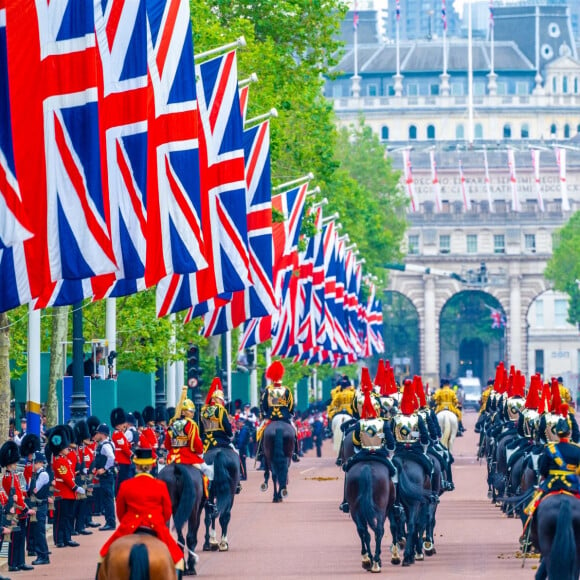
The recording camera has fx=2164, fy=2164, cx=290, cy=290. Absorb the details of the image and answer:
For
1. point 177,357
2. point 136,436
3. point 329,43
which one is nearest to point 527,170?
point 329,43

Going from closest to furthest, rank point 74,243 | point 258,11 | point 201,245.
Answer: point 74,243 → point 201,245 → point 258,11

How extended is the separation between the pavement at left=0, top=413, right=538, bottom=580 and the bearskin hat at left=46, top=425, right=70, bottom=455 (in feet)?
5.09

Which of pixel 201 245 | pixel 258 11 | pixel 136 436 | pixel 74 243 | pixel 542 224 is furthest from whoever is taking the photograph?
pixel 542 224

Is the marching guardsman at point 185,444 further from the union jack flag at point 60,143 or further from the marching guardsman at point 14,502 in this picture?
the union jack flag at point 60,143

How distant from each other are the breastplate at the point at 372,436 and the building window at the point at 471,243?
14811 centimetres

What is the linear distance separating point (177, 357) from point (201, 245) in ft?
58.2

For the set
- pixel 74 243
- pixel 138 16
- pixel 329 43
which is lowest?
pixel 74 243

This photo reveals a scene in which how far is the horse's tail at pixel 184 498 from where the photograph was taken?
28859 mm

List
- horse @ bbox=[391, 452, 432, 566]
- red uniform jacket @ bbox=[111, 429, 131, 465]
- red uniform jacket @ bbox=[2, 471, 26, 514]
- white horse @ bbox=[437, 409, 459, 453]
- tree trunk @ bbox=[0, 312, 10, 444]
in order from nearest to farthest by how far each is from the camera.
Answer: red uniform jacket @ bbox=[2, 471, 26, 514] → horse @ bbox=[391, 452, 432, 566] → tree trunk @ bbox=[0, 312, 10, 444] → red uniform jacket @ bbox=[111, 429, 131, 465] → white horse @ bbox=[437, 409, 459, 453]

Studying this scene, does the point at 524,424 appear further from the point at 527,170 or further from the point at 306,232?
the point at 527,170

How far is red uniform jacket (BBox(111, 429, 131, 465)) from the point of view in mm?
37000

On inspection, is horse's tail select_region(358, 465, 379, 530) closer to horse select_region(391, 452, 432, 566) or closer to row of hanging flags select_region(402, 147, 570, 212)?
horse select_region(391, 452, 432, 566)

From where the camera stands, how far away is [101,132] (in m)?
30.2

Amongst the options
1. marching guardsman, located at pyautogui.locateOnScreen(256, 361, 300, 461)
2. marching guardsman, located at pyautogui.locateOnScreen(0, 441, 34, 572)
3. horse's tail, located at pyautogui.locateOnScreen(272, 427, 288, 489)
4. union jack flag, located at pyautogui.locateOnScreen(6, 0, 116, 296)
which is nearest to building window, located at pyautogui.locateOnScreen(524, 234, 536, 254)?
marching guardsman, located at pyautogui.locateOnScreen(256, 361, 300, 461)
